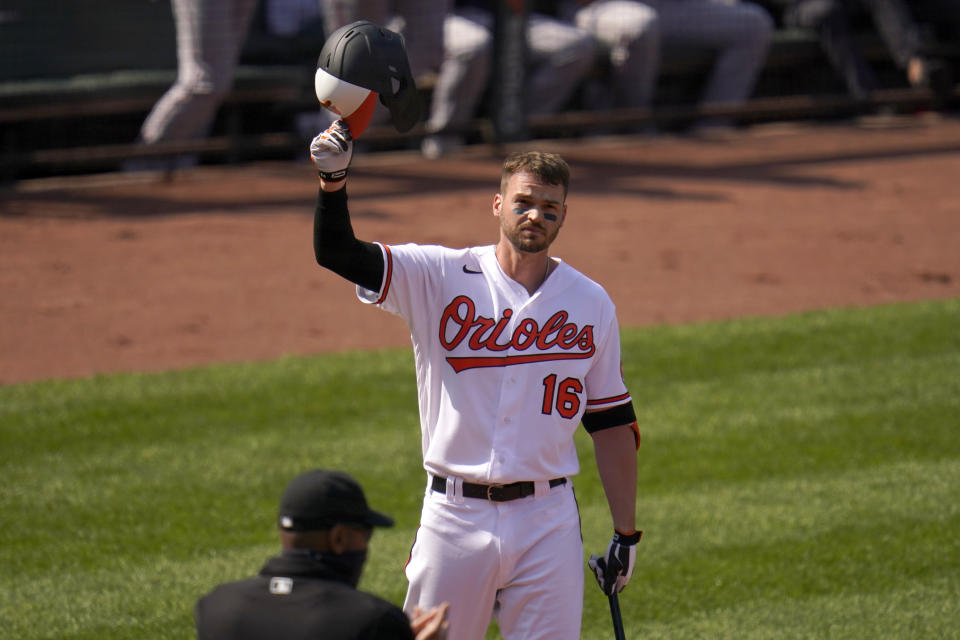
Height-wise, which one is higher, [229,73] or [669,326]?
[229,73]

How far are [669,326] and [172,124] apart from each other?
18.4 feet

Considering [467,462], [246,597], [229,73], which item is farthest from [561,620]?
[229,73]

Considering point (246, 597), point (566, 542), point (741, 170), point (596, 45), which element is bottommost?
point (741, 170)

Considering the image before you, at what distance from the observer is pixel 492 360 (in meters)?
3.53

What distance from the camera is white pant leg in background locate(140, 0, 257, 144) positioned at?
11312 mm

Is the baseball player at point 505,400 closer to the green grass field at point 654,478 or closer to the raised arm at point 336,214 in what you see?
the raised arm at point 336,214

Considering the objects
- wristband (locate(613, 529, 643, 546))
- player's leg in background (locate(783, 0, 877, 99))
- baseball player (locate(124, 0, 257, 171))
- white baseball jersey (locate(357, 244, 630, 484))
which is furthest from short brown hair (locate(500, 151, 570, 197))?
player's leg in background (locate(783, 0, 877, 99))

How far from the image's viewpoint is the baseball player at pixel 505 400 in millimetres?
3459

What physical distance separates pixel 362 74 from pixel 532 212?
2.04ft

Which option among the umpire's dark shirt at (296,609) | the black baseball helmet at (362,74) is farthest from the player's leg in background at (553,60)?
the umpire's dark shirt at (296,609)

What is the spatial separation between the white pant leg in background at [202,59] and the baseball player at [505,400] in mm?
8386

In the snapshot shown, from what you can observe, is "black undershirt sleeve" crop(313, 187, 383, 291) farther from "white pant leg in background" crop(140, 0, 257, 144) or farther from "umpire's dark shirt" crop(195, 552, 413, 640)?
"white pant leg in background" crop(140, 0, 257, 144)

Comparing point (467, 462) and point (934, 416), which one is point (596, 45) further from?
point (467, 462)

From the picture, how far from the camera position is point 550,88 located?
1352 cm
